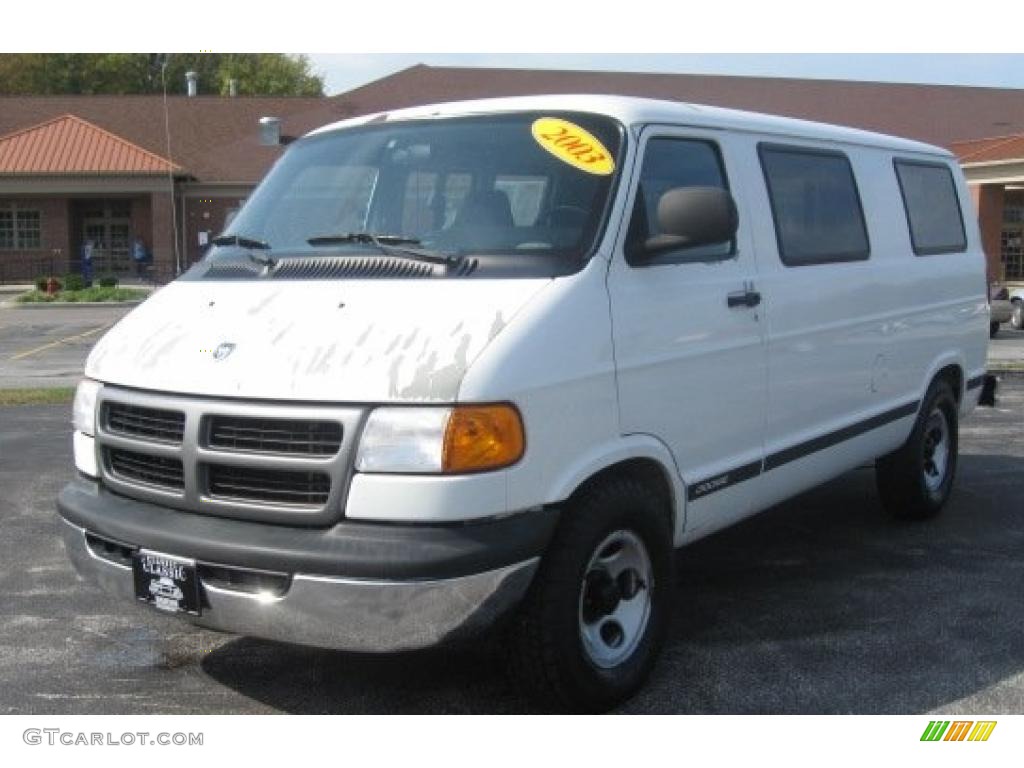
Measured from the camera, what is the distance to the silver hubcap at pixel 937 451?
6912 mm

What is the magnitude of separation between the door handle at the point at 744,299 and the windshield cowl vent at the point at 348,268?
4.37 feet

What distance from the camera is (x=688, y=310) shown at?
442 centimetres

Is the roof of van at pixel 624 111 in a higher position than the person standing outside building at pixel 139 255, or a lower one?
higher

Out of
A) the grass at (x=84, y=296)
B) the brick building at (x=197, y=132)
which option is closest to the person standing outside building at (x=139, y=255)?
the brick building at (x=197, y=132)

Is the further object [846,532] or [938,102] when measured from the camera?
[938,102]

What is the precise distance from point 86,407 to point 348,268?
1.14 m

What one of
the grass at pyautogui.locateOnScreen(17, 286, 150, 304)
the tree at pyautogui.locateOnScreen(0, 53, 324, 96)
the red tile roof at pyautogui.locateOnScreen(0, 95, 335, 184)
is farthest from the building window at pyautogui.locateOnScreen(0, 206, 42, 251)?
the tree at pyautogui.locateOnScreen(0, 53, 324, 96)

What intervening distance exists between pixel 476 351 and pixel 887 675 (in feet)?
7.11

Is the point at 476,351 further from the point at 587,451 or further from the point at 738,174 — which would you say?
the point at 738,174

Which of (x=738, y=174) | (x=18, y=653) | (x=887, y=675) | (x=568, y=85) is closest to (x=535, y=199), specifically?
(x=738, y=174)

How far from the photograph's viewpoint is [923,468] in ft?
22.1

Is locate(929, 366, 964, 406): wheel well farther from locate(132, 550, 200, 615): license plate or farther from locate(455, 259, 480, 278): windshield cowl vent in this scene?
locate(132, 550, 200, 615): license plate

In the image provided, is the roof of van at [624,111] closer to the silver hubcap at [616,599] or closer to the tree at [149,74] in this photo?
the silver hubcap at [616,599]

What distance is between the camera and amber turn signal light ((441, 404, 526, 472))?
3502 millimetres
